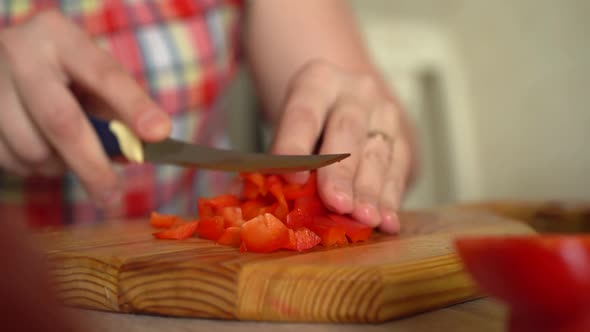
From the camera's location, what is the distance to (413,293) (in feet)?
1.87

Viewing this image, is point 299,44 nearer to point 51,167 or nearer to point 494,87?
point 51,167

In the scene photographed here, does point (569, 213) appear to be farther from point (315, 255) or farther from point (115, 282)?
point (115, 282)

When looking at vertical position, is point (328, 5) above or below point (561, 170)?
above

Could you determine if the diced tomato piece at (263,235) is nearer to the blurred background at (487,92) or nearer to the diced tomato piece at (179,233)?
the diced tomato piece at (179,233)

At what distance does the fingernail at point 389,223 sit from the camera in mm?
844

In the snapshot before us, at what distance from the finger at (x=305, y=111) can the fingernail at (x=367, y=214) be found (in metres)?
0.09

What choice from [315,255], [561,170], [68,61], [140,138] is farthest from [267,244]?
[561,170]

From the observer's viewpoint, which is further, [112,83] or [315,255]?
[112,83]

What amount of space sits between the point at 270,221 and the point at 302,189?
0.44ft

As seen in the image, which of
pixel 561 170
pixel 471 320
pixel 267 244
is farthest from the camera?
pixel 561 170

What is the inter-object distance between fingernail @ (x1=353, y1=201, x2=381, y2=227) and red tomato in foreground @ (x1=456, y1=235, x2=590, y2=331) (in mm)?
434

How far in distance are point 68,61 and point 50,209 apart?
54 cm

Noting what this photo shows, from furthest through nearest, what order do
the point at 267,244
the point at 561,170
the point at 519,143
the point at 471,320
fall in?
the point at 519,143 < the point at 561,170 < the point at 267,244 < the point at 471,320

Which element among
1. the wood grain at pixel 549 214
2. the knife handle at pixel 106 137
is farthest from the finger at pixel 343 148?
the wood grain at pixel 549 214
